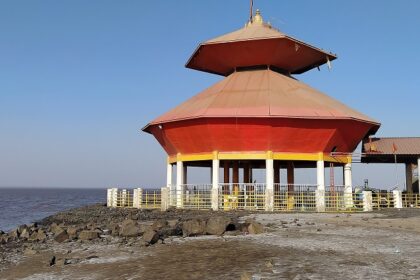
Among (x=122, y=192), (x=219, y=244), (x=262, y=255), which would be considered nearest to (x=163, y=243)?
(x=219, y=244)

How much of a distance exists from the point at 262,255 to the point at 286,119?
1579 cm

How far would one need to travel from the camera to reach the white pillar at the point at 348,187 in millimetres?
26594

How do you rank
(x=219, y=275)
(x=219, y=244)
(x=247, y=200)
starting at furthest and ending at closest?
(x=247, y=200)
(x=219, y=244)
(x=219, y=275)

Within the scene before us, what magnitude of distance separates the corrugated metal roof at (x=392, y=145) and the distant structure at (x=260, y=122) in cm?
91

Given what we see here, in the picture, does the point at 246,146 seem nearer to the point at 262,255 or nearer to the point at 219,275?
the point at 262,255

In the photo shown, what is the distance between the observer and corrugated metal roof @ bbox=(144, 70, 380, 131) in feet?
86.4

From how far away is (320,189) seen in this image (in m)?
25.9

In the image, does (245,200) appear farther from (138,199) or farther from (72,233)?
(72,233)

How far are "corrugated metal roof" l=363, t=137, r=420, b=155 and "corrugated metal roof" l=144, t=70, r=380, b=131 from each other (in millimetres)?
1264

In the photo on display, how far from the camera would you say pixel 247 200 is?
91.6 feet

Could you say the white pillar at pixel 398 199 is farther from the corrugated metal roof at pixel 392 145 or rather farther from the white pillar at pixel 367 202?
the white pillar at pixel 367 202

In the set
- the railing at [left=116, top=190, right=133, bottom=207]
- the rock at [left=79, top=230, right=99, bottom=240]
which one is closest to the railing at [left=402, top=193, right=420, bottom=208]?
the railing at [left=116, top=190, right=133, bottom=207]

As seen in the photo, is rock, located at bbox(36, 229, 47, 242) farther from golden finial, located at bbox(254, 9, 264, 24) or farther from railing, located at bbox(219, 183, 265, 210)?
golden finial, located at bbox(254, 9, 264, 24)

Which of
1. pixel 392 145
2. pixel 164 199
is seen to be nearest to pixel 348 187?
pixel 392 145
